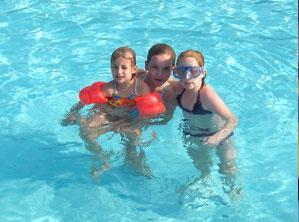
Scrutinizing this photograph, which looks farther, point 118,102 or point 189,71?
point 118,102

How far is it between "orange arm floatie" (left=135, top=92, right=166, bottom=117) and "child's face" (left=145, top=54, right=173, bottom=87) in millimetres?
204

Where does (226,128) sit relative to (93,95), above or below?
below

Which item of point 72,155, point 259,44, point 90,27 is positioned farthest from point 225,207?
point 90,27

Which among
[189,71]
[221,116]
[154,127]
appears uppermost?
[189,71]

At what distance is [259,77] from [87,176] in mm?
2940

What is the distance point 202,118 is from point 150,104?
529mm

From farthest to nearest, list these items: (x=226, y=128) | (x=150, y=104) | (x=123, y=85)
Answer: (x=123, y=85) < (x=150, y=104) < (x=226, y=128)

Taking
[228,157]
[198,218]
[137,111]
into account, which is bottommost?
[198,218]

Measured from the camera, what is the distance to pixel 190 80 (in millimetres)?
4582

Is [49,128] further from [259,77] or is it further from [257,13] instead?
[257,13]

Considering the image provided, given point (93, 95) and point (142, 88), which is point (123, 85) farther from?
point (93, 95)

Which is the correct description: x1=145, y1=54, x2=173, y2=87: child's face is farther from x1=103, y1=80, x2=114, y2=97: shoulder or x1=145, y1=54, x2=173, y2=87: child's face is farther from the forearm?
the forearm

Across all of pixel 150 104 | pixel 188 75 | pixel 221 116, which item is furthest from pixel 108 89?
pixel 221 116

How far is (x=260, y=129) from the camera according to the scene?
19.4 ft
